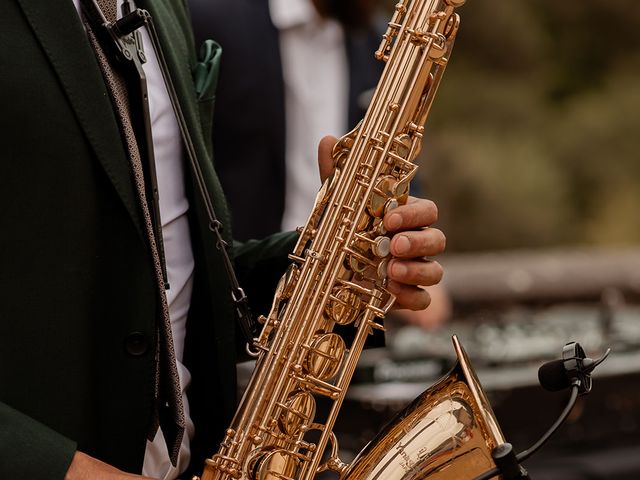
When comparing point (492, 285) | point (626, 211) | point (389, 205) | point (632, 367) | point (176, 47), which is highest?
point (626, 211)

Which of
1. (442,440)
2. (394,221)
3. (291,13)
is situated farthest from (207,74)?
(291,13)

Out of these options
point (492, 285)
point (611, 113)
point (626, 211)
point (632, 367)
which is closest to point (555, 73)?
point (611, 113)

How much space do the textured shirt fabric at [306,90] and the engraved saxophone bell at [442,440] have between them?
1.85 meters

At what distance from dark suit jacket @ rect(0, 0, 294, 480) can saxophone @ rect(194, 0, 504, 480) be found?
0.90 ft

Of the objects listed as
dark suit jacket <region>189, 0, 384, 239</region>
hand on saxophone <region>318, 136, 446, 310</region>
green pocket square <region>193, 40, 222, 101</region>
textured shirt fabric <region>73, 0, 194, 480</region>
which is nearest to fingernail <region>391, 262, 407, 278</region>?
hand on saxophone <region>318, 136, 446, 310</region>

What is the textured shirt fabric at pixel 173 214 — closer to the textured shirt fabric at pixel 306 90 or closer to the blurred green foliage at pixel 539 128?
the textured shirt fabric at pixel 306 90

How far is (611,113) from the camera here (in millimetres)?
10305

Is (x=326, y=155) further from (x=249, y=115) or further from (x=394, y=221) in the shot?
(x=249, y=115)

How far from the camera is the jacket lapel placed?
1565 mm

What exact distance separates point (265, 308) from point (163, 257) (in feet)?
1.38

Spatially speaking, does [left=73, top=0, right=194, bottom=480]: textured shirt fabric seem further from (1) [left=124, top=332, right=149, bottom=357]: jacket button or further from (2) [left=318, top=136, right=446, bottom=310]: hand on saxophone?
(2) [left=318, top=136, right=446, bottom=310]: hand on saxophone

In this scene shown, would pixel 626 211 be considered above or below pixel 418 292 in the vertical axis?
above

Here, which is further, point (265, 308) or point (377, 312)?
point (265, 308)

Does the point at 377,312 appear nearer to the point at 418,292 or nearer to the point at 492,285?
the point at 418,292
